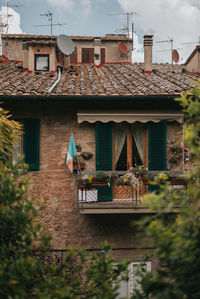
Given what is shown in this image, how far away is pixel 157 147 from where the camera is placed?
31.0 ft

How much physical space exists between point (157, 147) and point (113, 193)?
1798 mm

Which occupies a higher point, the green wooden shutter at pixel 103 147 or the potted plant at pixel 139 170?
the green wooden shutter at pixel 103 147

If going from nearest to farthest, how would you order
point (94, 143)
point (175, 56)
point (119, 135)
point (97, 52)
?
1. point (94, 143)
2. point (119, 135)
3. point (97, 52)
4. point (175, 56)

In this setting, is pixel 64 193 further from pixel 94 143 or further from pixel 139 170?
pixel 139 170

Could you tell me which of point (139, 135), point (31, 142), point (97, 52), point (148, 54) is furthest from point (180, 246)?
point (97, 52)

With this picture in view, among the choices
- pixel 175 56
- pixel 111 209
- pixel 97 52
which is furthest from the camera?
pixel 175 56

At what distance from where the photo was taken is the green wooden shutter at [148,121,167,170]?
942cm

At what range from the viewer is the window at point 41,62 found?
12.7m

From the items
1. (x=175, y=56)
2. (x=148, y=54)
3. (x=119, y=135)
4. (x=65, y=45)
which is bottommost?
(x=119, y=135)

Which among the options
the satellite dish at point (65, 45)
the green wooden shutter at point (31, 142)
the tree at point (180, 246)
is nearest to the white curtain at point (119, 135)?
the green wooden shutter at point (31, 142)

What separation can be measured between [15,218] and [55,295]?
102 cm

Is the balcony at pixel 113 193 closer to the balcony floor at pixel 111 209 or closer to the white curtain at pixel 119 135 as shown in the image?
the balcony floor at pixel 111 209

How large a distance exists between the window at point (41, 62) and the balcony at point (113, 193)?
5.69 meters

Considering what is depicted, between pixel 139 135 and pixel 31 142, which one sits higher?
pixel 139 135
